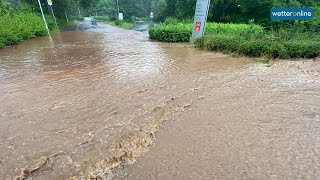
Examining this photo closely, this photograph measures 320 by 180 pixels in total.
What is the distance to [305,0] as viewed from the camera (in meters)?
21.5

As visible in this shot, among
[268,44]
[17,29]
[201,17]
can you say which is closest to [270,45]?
[268,44]

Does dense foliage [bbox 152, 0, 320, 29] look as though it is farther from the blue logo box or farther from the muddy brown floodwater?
the muddy brown floodwater

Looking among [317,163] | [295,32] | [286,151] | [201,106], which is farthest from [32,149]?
[295,32]

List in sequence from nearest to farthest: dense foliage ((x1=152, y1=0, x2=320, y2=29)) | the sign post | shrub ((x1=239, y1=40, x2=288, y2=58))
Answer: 1. shrub ((x1=239, y1=40, x2=288, y2=58))
2. the sign post
3. dense foliage ((x1=152, y1=0, x2=320, y2=29))

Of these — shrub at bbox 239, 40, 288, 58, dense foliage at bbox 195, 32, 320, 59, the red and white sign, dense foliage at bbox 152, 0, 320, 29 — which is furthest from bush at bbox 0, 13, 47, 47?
dense foliage at bbox 152, 0, 320, 29

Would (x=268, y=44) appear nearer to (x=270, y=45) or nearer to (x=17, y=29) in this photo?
(x=270, y=45)

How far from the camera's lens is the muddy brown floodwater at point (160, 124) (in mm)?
2930

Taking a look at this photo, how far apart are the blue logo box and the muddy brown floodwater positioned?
425 cm

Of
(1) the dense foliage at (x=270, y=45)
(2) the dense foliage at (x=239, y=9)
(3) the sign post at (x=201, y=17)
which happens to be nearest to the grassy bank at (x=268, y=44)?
(1) the dense foliage at (x=270, y=45)

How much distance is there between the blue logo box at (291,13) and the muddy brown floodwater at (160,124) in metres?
4.25

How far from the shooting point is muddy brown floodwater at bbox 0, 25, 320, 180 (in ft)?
9.61

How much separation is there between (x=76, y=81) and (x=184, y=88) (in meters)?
2.81

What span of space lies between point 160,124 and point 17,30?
47.1ft

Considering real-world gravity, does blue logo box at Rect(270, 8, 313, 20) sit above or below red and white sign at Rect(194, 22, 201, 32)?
above
